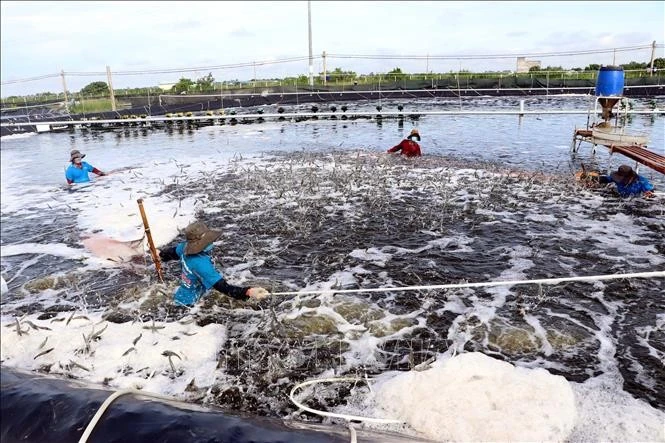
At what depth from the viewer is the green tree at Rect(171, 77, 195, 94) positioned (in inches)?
1353

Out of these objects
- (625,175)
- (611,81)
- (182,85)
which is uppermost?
(182,85)

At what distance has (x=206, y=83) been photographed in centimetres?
3434

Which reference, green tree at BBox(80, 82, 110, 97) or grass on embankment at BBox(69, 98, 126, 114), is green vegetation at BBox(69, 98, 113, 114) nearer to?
grass on embankment at BBox(69, 98, 126, 114)

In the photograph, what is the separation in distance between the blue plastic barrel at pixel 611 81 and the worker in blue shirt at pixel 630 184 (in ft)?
A: 10.1

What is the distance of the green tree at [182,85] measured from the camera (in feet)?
113

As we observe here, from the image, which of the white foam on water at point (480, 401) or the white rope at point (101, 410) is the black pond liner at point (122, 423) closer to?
the white rope at point (101, 410)

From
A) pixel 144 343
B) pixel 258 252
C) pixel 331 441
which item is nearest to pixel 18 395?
pixel 331 441

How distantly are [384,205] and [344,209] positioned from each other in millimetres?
851

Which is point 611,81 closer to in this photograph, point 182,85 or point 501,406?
point 501,406

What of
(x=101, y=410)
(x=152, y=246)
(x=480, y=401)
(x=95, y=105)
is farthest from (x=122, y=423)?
(x=95, y=105)

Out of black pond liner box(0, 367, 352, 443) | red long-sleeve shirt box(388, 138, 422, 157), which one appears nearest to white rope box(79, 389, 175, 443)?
black pond liner box(0, 367, 352, 443)

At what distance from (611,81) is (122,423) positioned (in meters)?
12.8

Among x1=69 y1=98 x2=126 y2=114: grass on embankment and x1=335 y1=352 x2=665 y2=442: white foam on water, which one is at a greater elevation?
x1=69 y1=98 x2=126 y2=114: grass on embankment

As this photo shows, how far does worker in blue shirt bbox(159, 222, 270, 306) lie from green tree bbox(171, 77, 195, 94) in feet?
104
